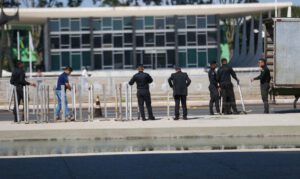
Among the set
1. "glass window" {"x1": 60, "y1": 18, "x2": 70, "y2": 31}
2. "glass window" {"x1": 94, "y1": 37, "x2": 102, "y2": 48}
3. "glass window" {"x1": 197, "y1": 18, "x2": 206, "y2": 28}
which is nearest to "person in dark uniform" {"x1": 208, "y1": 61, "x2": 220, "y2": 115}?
"glass window" {"x1": 94, "y1": 37, "x2": 102, "y2": 48}

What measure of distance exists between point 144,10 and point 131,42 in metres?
5.19

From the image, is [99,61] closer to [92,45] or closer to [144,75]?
[92,45]

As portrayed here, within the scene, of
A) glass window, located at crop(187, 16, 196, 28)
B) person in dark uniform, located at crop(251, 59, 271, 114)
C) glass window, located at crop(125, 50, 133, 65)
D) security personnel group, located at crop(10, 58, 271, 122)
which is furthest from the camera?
glass window, located at crop(187, 16, 196, 28)

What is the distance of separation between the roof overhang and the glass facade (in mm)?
1761

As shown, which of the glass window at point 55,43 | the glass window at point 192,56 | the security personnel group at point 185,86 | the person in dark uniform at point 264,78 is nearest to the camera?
the security personnel group at point 185,86

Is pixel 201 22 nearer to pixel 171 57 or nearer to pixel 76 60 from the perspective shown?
pixel 171 57

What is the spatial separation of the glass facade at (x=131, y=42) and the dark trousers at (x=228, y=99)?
2036 inches

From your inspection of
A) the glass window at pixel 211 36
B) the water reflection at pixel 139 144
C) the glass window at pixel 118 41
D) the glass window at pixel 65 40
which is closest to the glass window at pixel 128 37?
the glass window at pixel 118 41

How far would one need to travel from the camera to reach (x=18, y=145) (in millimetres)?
17859

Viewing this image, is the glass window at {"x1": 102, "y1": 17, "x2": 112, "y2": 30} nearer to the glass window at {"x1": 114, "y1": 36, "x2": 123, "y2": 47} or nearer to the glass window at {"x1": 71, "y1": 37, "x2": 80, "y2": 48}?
the glass window at {"x1": 114, "y1": 36, "x2": 123, "y2": 47}

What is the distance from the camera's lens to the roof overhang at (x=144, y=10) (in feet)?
231

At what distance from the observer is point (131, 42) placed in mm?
75812

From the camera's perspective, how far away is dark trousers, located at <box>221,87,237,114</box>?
2350 centimetres

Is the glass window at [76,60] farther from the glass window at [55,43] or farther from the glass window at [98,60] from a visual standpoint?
the glass window at [55,43]
